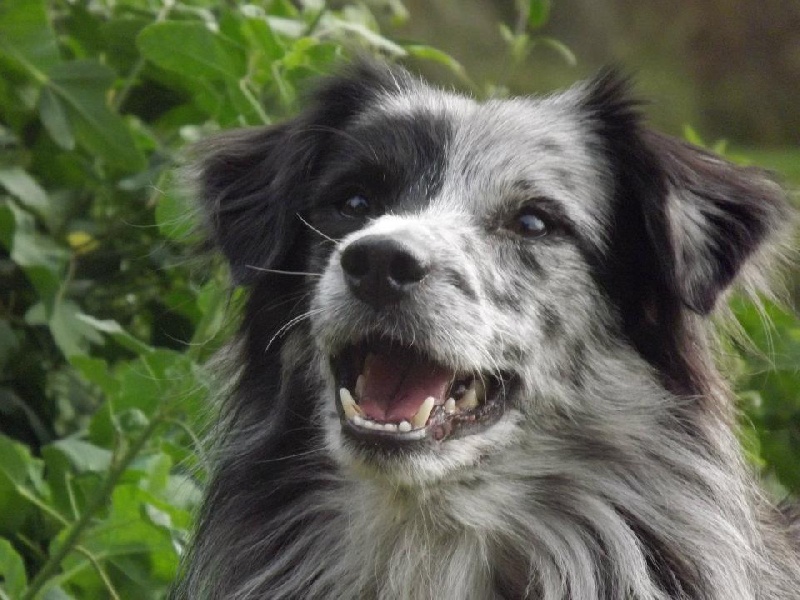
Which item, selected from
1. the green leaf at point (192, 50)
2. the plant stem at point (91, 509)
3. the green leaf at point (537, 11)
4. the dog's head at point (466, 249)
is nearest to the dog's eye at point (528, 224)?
the dog's head at point (466, 249)

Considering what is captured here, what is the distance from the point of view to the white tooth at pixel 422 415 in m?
3.26

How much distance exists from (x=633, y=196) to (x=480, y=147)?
43 cm

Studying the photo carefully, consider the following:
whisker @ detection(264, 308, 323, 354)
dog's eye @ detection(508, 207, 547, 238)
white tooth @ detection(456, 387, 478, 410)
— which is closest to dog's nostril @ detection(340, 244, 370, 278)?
whisker @ detection(264, 308, 323, 354)

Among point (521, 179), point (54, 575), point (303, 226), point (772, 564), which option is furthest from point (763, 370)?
point (54, 575)

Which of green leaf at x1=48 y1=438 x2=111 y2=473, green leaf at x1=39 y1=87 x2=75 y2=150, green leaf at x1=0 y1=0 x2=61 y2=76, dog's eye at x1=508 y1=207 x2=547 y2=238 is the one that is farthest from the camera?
green leaf at x1=39 y1=87 x2=75 y2=150

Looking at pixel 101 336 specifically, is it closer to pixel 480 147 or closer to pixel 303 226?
pixel 303 226

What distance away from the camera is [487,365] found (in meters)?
3.36

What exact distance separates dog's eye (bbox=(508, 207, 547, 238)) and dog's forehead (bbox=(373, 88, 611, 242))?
44 mm

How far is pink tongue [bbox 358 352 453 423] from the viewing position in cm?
334

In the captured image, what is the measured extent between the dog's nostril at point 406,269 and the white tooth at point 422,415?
29 centimetres

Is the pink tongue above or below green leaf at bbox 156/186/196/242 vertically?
above

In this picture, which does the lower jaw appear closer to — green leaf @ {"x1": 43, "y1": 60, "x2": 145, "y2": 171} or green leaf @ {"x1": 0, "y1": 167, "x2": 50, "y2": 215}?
green leaf @ {"x1": 43, "y1": 60, "x2": 145, "y2": 171}

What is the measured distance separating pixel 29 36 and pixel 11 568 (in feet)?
6.35

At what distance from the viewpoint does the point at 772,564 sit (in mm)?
3633
